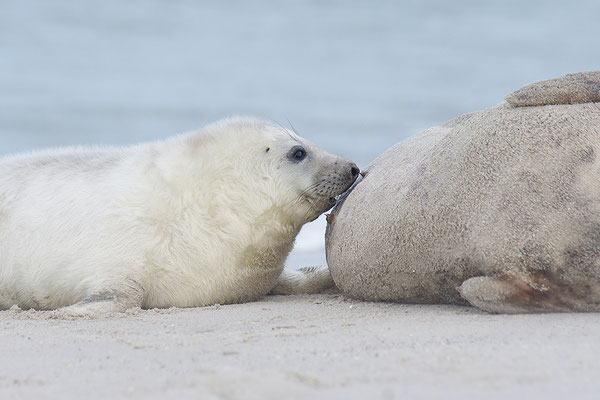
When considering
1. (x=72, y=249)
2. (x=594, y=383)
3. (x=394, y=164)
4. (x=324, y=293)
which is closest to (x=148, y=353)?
(x=594, y=383)

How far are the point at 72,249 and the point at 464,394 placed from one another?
2.87m

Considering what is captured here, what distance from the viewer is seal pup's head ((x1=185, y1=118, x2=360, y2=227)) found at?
471cm

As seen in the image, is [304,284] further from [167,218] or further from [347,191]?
[167,218]

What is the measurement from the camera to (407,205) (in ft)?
13.1

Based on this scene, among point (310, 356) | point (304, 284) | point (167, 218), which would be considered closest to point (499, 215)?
point (310, 356)

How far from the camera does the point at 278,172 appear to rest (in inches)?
188

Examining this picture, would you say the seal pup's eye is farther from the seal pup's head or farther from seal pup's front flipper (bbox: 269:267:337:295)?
seal pup's front flipper (bbox: 269:267:337:295)

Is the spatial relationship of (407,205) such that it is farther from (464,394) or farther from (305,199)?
(464,394)

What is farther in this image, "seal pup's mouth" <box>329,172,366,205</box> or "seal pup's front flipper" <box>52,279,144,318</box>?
"seal pup's mouth" <box>329,172,366,205</box>

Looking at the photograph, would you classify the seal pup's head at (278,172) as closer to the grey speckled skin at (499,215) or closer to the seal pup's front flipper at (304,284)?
the grey speckled skin at (499,215)

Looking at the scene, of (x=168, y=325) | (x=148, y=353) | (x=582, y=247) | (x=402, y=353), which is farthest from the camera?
(x=168, y=325)

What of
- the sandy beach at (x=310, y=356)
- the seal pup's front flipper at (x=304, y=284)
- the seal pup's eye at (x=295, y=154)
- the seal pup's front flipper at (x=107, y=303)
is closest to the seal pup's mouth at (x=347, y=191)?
the seal pup's eye at (x=295, y=154)

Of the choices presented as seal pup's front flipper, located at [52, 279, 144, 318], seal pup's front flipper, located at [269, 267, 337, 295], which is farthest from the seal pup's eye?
seal pup's front flipper, located at [52, 279, 144, 318]

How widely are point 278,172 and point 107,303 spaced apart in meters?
1.22
